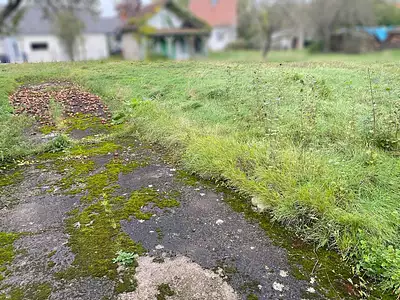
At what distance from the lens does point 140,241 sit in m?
Result: 2.13

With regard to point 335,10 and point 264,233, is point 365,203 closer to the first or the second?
point 264,233

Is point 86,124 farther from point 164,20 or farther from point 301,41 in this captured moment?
point 301,41

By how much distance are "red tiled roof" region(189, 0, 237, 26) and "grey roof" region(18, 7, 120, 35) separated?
8.35ft

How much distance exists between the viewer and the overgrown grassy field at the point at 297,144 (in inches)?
83.7

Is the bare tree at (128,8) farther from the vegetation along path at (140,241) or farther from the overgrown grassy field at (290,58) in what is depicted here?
the vegetation along path at (140,241)

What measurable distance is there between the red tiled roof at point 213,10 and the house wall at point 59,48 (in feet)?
10.6

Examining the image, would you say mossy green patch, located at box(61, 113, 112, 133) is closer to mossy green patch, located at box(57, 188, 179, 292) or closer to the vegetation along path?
the vegetation along path

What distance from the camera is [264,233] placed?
7.36 ft

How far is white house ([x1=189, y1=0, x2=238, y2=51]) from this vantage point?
30.0ft

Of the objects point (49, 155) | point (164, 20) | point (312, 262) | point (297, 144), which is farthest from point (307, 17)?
point (312, 262)

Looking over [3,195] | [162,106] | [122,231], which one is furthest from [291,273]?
[162,106]

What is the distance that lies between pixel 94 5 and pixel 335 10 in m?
15.6

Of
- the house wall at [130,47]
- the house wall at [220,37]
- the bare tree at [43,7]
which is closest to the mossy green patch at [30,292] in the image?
the house wall at [130,47]

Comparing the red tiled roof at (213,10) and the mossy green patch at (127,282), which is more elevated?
the red tiled roof at (213,10)
